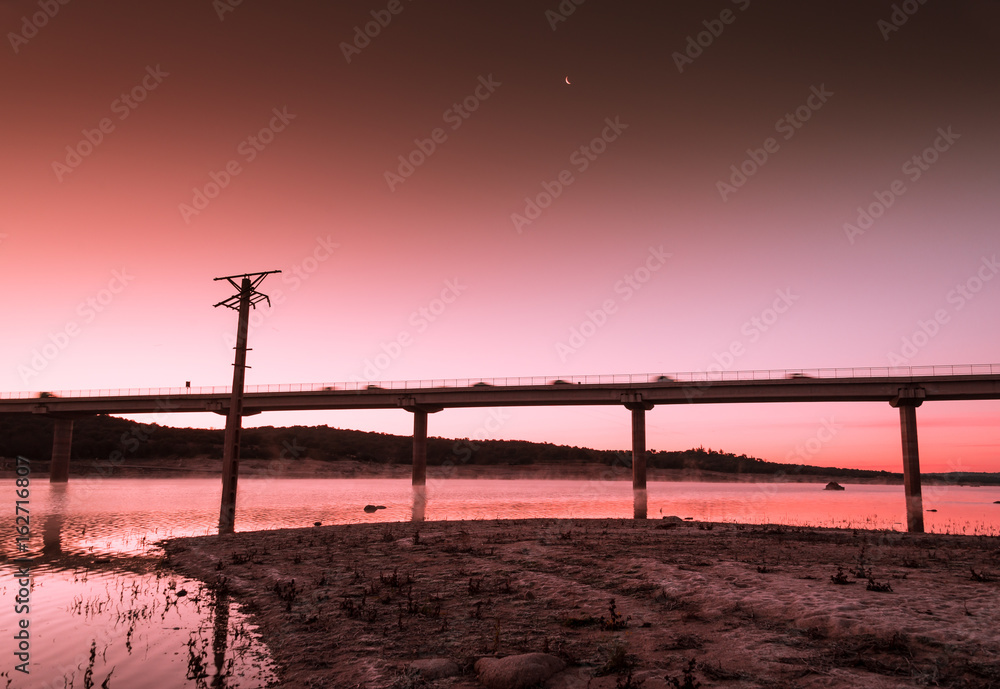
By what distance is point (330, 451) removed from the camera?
6363 inches

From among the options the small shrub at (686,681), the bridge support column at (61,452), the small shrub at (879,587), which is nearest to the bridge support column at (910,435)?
the small shrub at (879,587)

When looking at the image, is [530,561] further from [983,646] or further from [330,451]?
[330,451]

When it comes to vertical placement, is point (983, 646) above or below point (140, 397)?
below

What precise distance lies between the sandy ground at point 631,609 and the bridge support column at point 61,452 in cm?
9087

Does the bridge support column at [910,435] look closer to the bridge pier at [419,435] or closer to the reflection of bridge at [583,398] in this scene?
the reflection of bridge at [583,398]

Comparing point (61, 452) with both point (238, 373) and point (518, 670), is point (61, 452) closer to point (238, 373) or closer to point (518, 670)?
point (238, 373)

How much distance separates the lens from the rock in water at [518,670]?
27.9ft

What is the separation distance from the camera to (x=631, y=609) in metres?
12.6

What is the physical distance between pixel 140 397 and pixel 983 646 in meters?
106

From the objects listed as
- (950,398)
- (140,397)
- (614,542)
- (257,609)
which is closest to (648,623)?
(257,609)

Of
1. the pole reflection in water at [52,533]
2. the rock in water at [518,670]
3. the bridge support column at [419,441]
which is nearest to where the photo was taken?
the rock in water at [518,670]

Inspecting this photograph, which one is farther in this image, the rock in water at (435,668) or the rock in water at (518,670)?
the rock in water at (435,668)

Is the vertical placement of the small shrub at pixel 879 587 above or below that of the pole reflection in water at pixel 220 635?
above

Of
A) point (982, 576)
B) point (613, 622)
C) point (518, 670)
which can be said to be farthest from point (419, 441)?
point (518, 670)
